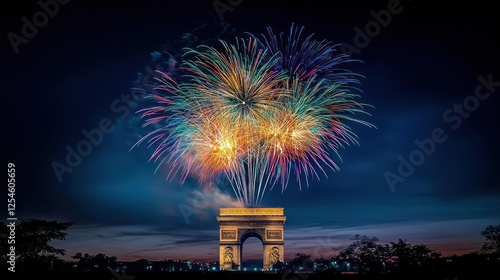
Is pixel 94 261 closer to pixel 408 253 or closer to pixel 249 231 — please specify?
pixel 249 231

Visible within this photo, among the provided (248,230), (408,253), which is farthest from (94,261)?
(408,253)

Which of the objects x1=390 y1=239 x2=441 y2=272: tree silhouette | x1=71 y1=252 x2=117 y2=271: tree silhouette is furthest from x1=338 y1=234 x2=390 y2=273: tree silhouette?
x1=71 y1=252 x2=117 y2=271: tree silhouette

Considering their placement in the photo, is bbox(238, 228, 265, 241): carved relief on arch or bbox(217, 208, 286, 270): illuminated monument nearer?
bbox(217, 208, 286, 270): illuminated monument

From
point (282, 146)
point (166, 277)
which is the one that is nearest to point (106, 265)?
point (282, 146)

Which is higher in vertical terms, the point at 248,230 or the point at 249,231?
the point at 248,230

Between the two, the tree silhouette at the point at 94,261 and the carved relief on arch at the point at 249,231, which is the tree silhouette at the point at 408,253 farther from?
the tree silhouette at the point at 94,261

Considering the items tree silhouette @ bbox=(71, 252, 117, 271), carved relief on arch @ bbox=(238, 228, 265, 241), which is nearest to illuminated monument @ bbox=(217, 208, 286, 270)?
carved relief on arch @ bbox=(238, 228, 265, 241)

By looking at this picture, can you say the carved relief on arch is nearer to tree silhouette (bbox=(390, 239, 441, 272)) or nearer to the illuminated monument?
the illuminated monument

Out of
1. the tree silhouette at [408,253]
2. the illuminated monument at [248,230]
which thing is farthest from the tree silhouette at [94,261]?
the tree silhouette at [408,253]
